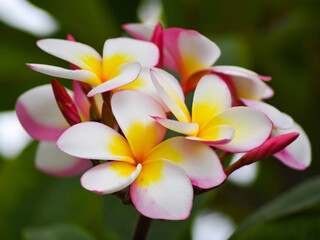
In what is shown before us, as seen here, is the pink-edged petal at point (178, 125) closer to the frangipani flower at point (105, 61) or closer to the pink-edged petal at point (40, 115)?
the frangipani flower at point (105, 61)

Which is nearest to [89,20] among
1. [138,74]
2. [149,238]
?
[149,238]

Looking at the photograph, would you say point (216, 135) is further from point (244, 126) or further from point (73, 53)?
point (73, 53)

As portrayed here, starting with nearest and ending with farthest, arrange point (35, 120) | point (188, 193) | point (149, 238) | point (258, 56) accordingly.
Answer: point (188, 193), point (35, 120), point (149, 238), point (258, 56)

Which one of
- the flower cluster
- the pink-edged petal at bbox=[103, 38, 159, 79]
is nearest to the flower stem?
the flower cluster

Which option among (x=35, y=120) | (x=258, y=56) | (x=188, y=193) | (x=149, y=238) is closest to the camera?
(x=188, y=193)

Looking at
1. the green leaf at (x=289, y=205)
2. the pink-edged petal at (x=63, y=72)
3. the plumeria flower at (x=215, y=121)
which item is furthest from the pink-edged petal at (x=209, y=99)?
the green leaf at (x=289, y=205)

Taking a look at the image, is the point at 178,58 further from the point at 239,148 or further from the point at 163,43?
the point at 239,148

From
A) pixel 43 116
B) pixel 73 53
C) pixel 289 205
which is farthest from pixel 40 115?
pixel 289 205
